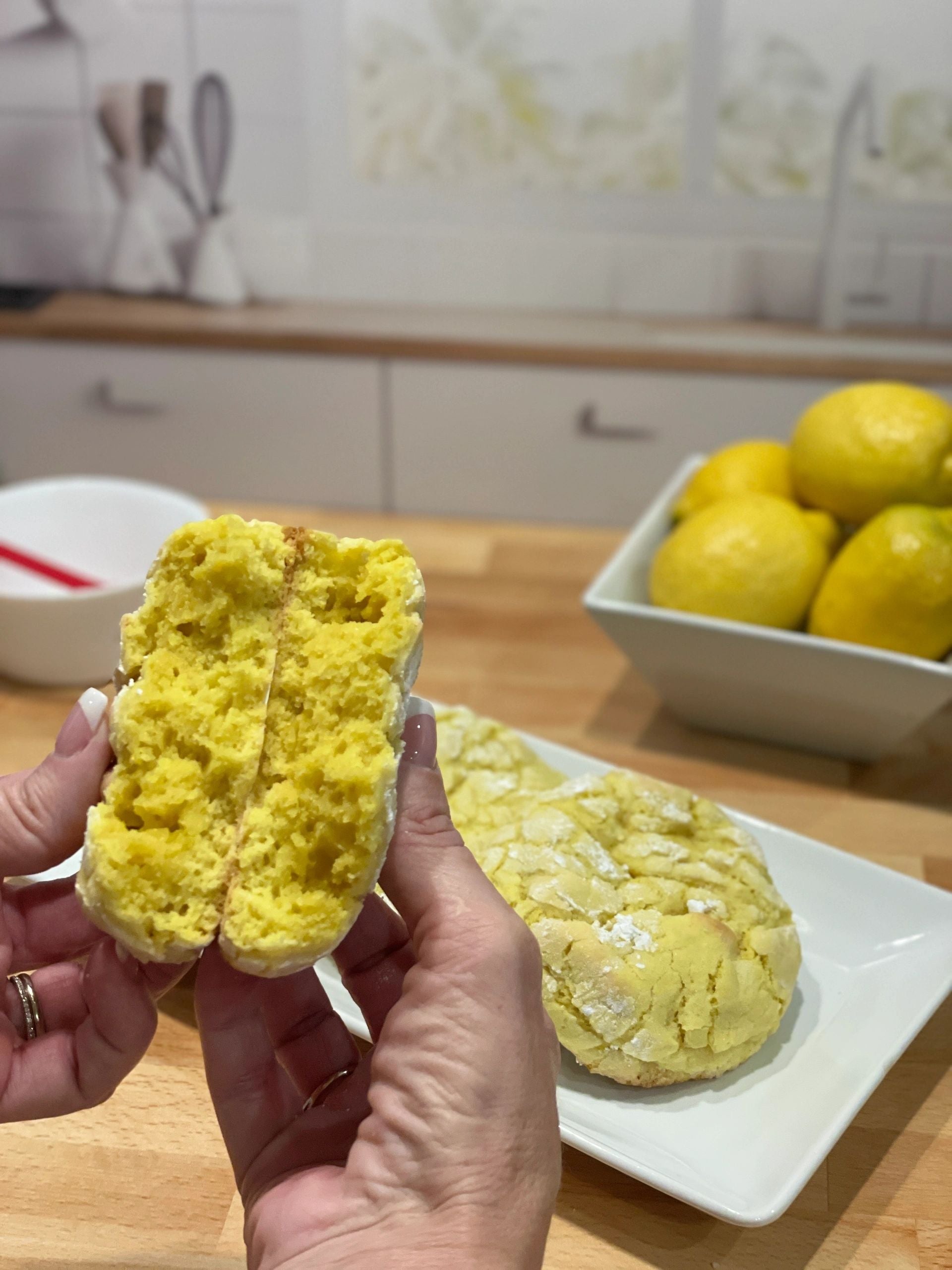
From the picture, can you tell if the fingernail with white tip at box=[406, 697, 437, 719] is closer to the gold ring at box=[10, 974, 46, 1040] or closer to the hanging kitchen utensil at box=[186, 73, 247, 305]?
the gold ring at box=[10, 974, 46, 1040]

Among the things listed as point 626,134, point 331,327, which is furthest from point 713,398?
point 331,327

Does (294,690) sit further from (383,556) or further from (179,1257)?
(179,1257)

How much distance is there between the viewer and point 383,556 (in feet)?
2.15

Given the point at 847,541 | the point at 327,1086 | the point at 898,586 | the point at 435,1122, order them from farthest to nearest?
the point at 847,541 → the point at 898,586 → the point at 327,1086 → the point at 435,1122

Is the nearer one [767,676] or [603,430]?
[767,676]

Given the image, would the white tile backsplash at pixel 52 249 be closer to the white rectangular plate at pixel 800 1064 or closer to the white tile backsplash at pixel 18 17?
the white tile backsplash at pixel 18 17

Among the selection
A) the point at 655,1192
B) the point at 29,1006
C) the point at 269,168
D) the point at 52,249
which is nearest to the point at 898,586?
the point at 655,1192

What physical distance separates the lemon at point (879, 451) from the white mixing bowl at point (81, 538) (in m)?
0.68

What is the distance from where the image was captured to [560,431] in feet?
6.65

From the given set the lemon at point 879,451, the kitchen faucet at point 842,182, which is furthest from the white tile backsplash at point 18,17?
the lemon at point 879,451

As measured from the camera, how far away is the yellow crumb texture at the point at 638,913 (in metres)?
0.77

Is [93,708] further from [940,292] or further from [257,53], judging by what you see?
[940,292]

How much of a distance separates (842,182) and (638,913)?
1.55 m

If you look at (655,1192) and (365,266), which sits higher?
(365,266)
